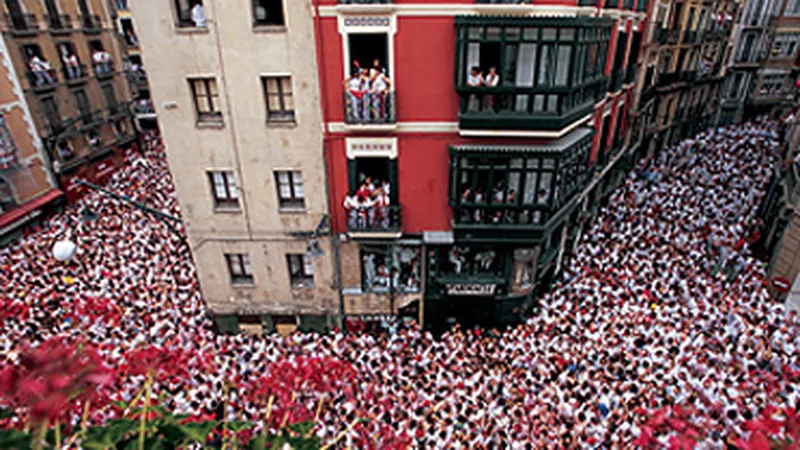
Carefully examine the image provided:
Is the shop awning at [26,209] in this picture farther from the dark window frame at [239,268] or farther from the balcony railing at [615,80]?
the balcony railing at [615,80]

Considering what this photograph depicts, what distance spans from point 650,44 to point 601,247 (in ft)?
45.4

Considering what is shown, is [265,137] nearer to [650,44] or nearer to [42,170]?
[42,170]

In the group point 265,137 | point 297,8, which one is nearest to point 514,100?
point 297,8

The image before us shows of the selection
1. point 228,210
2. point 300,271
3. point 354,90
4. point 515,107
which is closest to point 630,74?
point 515,107

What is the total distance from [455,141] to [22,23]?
28574 millimetres

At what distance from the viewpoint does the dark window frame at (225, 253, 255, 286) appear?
18.0 meters

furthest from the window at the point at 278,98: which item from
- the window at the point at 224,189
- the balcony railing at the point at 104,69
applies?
the balcony railing at the point at 104,69

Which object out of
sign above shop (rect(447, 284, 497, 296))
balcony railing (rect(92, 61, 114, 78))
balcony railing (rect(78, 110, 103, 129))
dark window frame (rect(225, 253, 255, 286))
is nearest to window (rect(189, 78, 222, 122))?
dark window frame (rect(225, 253, 255, 286))

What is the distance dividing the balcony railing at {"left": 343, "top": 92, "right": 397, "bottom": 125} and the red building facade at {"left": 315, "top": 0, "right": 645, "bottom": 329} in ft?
0.12

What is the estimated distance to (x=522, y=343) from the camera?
16922 millimetres

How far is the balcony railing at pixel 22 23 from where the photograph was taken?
25.3 meters

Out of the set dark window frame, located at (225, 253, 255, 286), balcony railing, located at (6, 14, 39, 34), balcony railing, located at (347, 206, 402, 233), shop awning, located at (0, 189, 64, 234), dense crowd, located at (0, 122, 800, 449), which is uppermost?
balcony railing, located at (6, 14, 39, 34)

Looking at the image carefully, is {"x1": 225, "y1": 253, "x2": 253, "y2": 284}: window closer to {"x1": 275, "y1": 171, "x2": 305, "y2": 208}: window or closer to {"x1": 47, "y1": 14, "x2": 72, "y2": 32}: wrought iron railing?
{"x1": 275, "y1": 171, "x2": 305, "y2": 208}: window

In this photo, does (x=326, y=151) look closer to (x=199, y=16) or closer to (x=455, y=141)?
(x=455, y=141)
